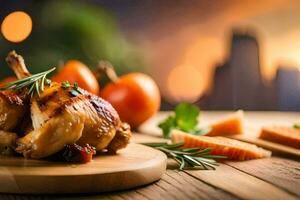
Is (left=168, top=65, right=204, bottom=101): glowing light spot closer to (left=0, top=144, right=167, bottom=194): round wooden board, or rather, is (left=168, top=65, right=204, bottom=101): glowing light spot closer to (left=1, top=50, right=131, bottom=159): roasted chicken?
(left=1, top=50, right=131, bottom=159): roasted chicken

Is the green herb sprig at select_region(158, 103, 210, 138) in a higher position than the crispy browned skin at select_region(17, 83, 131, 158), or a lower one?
lower

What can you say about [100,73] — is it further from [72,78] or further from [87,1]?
[87,1]

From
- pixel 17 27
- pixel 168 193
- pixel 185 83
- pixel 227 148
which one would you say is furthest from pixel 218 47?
pixel 168 193

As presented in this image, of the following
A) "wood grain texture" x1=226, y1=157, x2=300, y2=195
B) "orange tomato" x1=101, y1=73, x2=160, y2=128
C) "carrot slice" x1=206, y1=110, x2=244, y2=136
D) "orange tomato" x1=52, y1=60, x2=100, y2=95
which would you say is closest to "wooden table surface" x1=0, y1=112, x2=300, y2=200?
"wood grain texture" x1=226, y1=157, x2=300, y2=195

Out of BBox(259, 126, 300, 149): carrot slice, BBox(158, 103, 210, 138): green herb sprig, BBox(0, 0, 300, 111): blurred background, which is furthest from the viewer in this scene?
BBox(0, 0, 300, 111): blurred background

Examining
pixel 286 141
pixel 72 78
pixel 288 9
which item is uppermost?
pixel 288 9

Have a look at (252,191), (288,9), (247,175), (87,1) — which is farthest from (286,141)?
(288,9)
